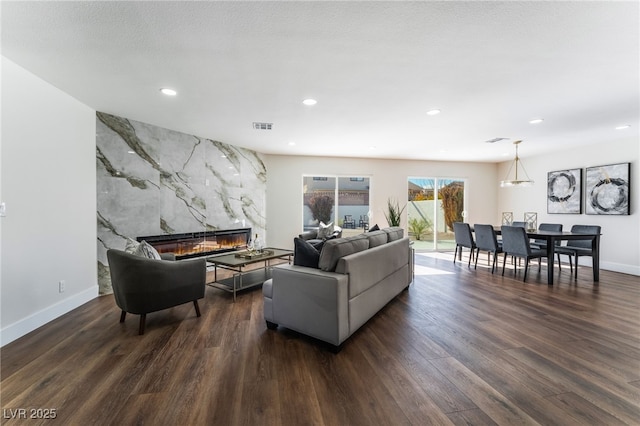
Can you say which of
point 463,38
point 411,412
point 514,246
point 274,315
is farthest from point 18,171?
point 514,246

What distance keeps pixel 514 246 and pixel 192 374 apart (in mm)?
5160

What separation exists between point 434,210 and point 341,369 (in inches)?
262

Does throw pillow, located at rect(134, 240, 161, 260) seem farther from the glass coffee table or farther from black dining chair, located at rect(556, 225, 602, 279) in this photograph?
black dining chair, located at rect(556, 225, 602, 279)

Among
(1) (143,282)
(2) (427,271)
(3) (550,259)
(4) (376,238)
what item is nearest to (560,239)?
(3) (550,259)

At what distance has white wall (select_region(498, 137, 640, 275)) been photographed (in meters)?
4.97

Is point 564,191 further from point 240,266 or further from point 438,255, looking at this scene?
point 240,266

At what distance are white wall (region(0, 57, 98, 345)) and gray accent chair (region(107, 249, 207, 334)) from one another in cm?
80

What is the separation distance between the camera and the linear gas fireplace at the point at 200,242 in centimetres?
452

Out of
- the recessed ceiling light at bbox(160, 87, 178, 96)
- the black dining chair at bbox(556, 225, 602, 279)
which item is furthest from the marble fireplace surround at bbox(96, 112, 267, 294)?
the black dining chair at bbox(556, 225, 602, 279)

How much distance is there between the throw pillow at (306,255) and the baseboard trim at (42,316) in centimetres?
262

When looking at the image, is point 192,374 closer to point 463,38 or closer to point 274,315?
point 274,315

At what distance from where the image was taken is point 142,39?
207cm

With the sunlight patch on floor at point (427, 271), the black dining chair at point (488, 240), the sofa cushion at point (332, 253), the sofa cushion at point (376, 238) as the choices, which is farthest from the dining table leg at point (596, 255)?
the sofa cushion at point (332, 253)

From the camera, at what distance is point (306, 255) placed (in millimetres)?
2646
